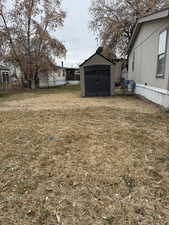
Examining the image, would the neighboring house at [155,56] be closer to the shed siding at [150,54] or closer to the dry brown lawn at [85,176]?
the shed siding at [150,54]

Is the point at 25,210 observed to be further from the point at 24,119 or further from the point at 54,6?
the point at 54,6

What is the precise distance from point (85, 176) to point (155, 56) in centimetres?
672

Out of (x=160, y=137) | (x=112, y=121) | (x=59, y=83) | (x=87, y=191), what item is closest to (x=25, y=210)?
(x=87, y=191)

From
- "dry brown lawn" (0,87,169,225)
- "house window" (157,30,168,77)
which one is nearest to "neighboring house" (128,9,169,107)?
"house window" (157,30,168,77)

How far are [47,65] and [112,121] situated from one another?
1597 centimetres

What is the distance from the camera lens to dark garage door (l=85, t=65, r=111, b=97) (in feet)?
33.5

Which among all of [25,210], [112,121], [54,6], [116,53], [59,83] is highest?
[54,6]

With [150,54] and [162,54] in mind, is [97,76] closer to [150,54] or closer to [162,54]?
[150,54]

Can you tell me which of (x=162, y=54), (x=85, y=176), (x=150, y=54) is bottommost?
(x=85, y=176)

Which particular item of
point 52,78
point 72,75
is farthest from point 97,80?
point 72,75

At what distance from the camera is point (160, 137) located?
3537mm

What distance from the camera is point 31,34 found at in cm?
1769

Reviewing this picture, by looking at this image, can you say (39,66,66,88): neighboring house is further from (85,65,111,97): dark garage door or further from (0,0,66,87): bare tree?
(85,65,111,97): dark garage door

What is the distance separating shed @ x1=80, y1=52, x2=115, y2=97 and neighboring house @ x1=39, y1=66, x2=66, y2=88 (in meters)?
11.4
